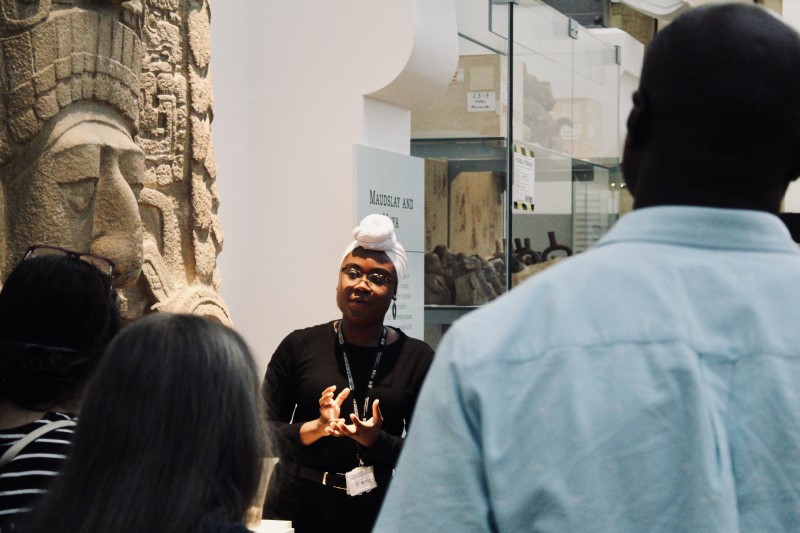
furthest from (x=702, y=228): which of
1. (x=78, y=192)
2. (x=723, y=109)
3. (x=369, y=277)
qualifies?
(x=369, y=277)

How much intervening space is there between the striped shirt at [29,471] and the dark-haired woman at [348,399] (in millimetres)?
1348

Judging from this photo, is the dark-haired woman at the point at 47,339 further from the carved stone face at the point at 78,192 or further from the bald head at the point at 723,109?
the bald head at the point at 723,109

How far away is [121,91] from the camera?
129 inches

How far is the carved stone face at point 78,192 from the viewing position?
3.05 metres

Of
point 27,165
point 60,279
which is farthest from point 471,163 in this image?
point 60,279

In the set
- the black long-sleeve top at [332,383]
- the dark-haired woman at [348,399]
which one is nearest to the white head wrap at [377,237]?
the dark-haired woman at [348,399]

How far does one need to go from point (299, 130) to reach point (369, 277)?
196 cm

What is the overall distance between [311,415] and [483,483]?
261cm

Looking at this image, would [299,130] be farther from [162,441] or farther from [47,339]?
[162,441]

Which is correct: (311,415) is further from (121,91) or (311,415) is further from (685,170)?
(685,170)

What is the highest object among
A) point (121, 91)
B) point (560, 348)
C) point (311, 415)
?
point (121, 91)

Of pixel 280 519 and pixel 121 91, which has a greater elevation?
pixel 121 91

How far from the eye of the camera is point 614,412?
1.07m

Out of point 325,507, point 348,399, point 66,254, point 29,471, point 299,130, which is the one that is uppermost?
point 299,130
